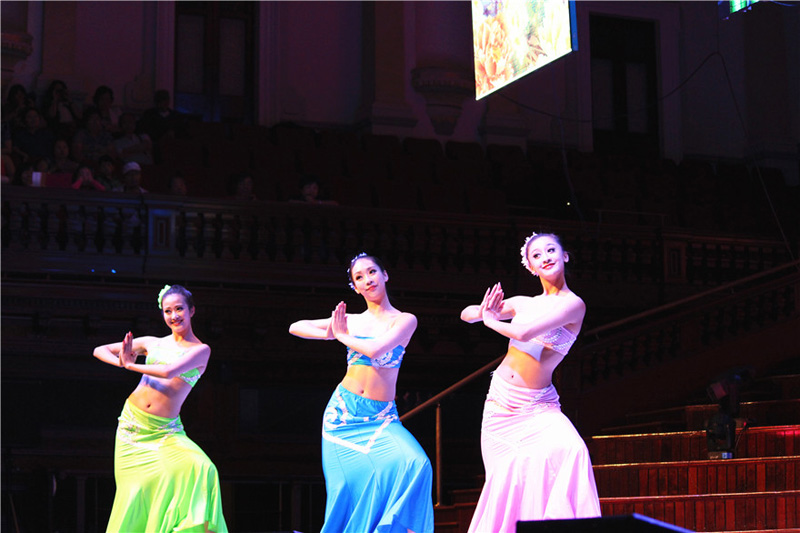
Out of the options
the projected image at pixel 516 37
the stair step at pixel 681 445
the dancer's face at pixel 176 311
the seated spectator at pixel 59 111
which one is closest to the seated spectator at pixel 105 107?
the seated spectator at pixel 59 111

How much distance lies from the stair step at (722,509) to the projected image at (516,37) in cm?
279

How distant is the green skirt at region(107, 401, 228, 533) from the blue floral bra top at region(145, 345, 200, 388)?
8.8 inches

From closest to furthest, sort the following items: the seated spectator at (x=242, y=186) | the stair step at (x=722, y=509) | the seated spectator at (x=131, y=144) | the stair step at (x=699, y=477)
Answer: the stair step at (x=722, y=509), the stair step at (x=699, y=477), the seated spectator at (x=242, y=186), the seated spectator at (x=131, y=144)

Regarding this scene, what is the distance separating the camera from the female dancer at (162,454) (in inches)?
222

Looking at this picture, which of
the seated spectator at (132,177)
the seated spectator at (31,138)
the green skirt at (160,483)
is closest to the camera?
the green skirt at (160,483)

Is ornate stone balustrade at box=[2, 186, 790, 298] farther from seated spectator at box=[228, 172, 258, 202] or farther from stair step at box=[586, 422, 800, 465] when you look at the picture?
stair step at box=[586, 422, 800, 465]

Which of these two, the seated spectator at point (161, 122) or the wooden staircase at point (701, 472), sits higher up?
the seated spectator at point (161, 122)

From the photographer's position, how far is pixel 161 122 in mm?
11094

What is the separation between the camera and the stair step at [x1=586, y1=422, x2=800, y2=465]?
7.33 m

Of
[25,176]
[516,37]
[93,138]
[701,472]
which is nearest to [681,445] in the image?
[701,472]

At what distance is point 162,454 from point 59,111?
19.3 ft

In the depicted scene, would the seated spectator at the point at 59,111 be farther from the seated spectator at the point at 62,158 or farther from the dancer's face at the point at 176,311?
the dancer's face at the point at 176,311

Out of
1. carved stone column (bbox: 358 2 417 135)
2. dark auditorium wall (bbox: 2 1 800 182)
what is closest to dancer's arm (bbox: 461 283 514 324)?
dark auditorium wall (bbox: 2 1 800 182)

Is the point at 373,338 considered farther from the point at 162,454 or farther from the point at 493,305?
the point at 162,454
